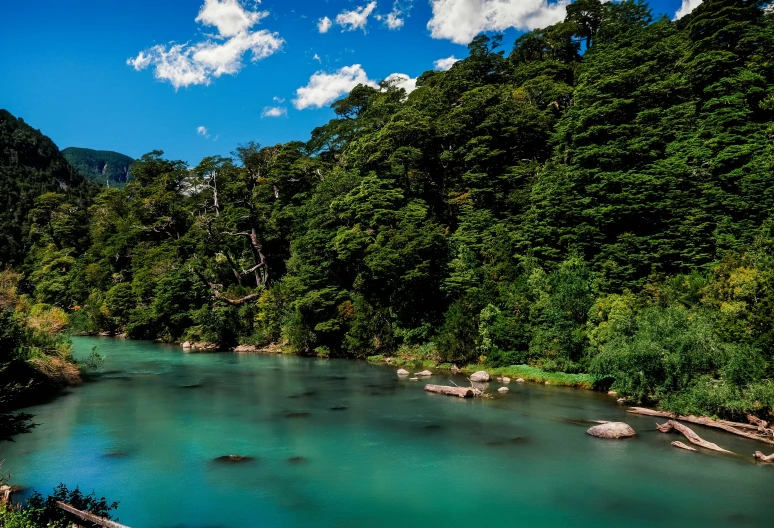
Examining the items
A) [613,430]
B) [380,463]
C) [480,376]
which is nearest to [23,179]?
[480,376]

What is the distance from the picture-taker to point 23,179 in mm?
88312

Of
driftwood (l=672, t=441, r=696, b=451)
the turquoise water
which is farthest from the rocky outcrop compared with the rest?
driftwood (l=672, t=441, r=696, b=451)

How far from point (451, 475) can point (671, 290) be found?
1605 cm

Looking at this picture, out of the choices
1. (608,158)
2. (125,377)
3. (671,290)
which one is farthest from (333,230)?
(671,290)

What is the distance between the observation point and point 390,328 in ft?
120

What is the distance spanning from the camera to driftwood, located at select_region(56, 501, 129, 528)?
7.98 metres

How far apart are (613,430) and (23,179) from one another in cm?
10791

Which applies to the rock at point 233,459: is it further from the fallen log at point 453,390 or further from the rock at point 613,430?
the rock at point 613,430

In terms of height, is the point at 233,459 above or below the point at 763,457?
below

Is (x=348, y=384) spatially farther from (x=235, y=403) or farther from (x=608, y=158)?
(x=608, y=158)

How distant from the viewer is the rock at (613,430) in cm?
1728

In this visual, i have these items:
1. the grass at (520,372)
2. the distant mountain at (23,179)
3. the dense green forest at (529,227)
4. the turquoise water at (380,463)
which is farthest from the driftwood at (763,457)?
the distant mountain at (23,179)

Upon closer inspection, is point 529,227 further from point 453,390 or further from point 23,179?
point 23,179

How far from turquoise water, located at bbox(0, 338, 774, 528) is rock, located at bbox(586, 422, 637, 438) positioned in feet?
1.40
